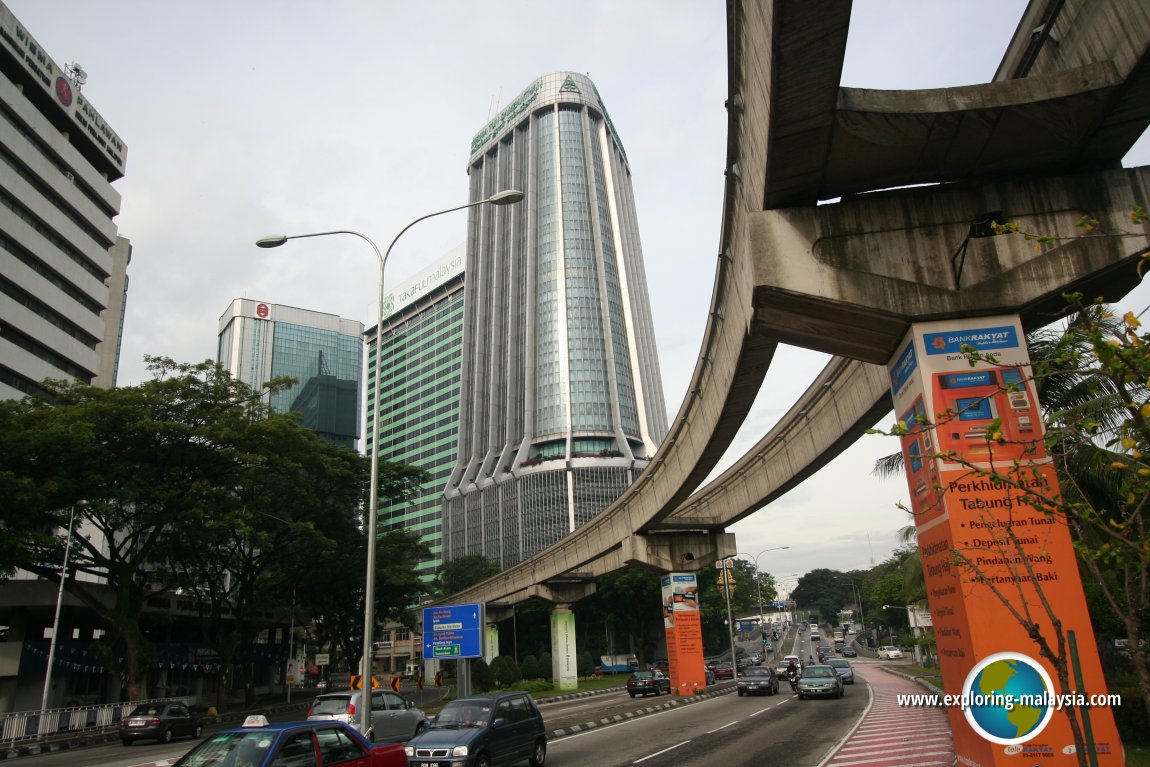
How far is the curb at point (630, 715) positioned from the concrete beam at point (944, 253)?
14351 mm

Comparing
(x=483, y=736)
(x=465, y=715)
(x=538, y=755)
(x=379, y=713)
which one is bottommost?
(x=538, y=755)

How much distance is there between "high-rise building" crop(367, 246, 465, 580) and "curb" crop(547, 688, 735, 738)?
105 meters

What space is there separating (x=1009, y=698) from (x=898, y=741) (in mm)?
7622

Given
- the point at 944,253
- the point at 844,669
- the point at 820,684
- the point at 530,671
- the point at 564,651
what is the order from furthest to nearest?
the point at 530,671
the point at 564,651
the point at 844,669
the point at 820,684
the point at 944,253

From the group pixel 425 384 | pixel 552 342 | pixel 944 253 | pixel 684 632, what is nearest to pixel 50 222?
pixel 684 632

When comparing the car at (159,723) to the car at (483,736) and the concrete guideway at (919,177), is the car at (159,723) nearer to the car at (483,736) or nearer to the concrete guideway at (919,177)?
the car at (483,736)

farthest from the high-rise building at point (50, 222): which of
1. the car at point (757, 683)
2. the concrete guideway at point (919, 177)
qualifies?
the concrete guideway at point (919, 177)

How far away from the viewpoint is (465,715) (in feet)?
44.1

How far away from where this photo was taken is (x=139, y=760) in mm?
19516

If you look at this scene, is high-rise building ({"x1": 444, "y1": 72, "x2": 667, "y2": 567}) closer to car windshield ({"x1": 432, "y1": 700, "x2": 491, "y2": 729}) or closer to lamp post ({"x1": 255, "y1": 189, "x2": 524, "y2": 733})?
lamp post ({"x1": 255, "y1": 189, "x2": 524, "y2": 733})

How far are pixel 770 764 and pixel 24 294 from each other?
54043 millimetres

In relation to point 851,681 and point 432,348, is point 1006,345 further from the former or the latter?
point 432,348

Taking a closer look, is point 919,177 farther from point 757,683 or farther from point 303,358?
point 303,358

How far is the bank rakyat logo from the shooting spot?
9.41 meters
